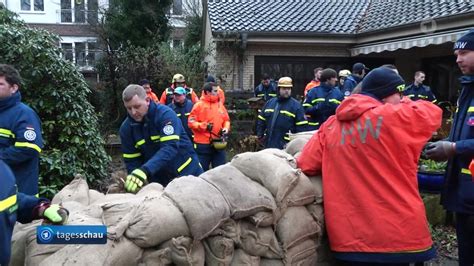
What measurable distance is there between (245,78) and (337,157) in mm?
13579

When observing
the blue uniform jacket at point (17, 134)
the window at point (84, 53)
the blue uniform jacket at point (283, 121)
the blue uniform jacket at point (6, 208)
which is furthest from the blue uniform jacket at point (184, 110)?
the window at point (84, 53)

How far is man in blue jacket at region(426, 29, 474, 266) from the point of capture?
128 inches

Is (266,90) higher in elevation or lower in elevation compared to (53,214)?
higher

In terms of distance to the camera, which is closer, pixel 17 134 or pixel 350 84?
pixel 17 134

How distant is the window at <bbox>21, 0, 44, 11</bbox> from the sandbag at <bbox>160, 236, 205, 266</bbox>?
116ft

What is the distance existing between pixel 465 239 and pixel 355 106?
4.20 ft

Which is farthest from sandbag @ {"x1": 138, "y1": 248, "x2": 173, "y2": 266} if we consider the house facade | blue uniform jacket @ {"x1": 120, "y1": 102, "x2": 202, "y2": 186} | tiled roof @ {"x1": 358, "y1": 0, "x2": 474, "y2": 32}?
the house facade

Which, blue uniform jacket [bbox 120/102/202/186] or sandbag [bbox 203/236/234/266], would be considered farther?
blue uniform jacket [bbox 120/102/202/186]

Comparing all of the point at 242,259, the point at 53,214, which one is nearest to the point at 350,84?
the point at 242,259

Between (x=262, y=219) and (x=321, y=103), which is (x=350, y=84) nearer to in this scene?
(x=321, y=103)

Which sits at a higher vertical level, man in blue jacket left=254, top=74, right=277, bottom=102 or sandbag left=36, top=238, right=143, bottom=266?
man in blue jacket left=254, top=74, right=277, bottom=102

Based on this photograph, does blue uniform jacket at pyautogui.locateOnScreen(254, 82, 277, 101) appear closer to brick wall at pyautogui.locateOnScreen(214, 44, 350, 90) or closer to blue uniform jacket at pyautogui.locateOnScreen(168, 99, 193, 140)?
brick wall at pyautogui.locateOnScreen(214, 44, 350, 90)

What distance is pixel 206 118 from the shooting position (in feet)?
28.0

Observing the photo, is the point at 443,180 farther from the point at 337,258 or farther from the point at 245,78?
the point at 245,78
